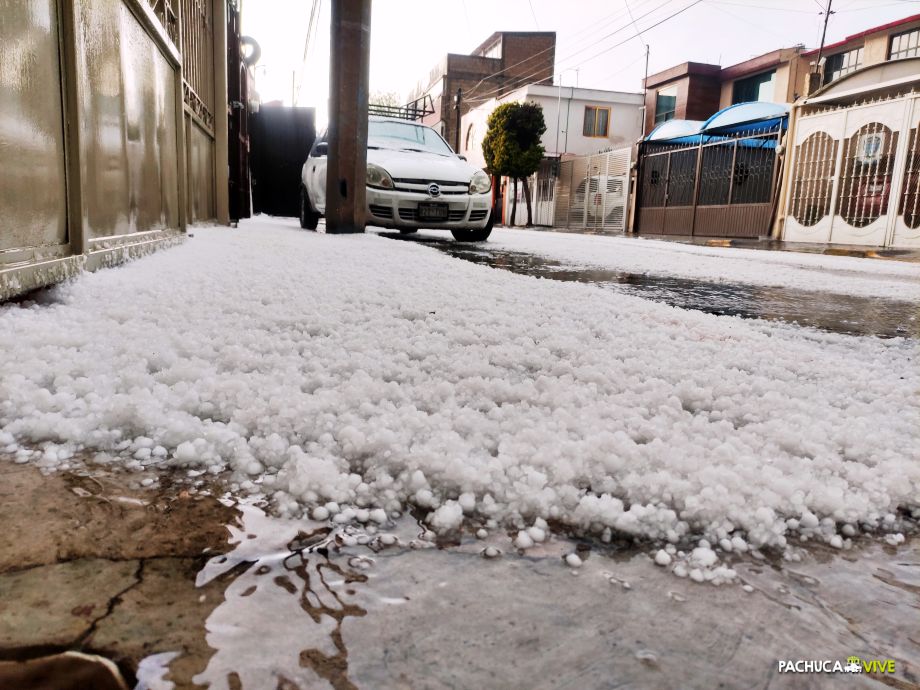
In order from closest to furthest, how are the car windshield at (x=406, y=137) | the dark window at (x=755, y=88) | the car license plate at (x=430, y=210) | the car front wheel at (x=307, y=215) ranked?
the car license plate at (x=430, y=210) → the car windshield at (x=406, y=137) → the car front wheel at (x=307, y=215) → the dark window at (x=755, y=88)

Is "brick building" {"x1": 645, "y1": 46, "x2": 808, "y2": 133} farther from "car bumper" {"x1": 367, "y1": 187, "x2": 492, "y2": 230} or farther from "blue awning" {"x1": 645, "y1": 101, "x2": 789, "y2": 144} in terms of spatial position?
"car bumper" {"x1": 367, "y1": 187, "x2": 492, "y2": 230}

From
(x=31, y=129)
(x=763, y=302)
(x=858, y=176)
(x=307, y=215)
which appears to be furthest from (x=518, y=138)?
(x=31, y=129)

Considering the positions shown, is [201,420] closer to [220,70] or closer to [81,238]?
[81,238]

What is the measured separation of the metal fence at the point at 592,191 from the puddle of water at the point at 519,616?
51.7 ft

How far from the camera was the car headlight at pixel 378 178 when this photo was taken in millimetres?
6348

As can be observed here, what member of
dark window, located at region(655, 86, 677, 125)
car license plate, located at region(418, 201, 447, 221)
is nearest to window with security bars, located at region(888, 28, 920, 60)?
dark window, located at region(655, 86, 677, 125)

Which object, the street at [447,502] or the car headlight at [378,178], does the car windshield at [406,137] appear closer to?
the car headlight at [378,178]

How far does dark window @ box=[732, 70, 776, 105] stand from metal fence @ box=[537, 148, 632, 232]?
28.3 ft

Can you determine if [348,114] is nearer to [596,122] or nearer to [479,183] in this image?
[479,183]

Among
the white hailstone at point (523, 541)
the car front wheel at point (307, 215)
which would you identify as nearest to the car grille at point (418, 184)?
the car front wheel at point (307, 215)

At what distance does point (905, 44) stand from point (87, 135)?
22686 millimetres

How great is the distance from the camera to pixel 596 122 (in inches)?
1033

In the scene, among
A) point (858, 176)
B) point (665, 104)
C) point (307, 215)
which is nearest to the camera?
point (307, 215)

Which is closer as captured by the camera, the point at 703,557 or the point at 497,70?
the point at 703,557
